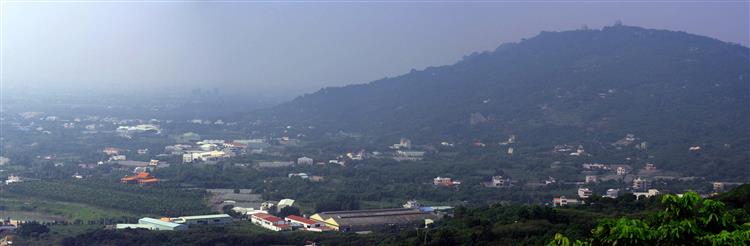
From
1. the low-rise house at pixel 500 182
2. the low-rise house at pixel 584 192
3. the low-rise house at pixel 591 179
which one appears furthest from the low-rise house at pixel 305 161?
the low-rise house at pixel 584 192

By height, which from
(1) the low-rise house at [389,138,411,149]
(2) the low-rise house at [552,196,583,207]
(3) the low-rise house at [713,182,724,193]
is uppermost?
(1) the low-rise house at [389,138,411,149]

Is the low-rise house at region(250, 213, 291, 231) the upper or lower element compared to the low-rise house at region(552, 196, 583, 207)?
lower

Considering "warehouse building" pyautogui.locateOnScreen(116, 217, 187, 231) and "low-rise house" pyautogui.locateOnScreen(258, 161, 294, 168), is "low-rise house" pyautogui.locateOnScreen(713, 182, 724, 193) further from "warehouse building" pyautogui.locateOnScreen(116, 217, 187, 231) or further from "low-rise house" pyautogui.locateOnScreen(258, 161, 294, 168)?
"warehouse building" pyautogui.locateOnScreen(116, 217, 187, 231)

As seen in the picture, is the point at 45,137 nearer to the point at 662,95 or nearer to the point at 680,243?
the point at 662,95

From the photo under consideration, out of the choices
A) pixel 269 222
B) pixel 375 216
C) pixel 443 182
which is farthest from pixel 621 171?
pixel 269 222

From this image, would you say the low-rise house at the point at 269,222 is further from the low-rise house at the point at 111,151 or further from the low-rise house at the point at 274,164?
the low-rise house at the point at 111,151

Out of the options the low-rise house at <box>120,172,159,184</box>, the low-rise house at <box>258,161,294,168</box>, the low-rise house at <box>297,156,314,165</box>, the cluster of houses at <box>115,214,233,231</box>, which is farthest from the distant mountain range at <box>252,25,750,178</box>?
the cluster of houses at <box>115,214,233,231</box>

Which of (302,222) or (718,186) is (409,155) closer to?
(718,186)
